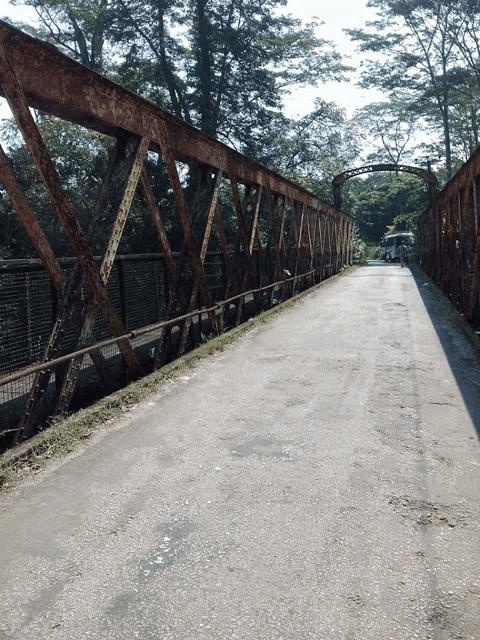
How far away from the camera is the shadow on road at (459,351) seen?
17.8ft

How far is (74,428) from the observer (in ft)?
14.6

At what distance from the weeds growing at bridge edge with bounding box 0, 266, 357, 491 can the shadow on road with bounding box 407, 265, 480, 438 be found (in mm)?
3092

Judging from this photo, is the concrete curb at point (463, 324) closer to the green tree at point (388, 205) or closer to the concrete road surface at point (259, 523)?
the concrete road surface at point (259, 523)

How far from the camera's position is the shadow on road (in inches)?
214

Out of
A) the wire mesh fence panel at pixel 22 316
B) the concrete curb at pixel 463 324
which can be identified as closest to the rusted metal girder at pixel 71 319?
the wire mesh fence panel at pixel 22 316

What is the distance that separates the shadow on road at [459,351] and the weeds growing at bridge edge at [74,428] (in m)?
3.09

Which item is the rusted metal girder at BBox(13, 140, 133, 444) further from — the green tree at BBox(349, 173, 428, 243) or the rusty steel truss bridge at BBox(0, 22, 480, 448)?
the green tree at BBox(349, 173, 428, 243)

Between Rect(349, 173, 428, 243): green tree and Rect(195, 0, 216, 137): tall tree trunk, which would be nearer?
Rect(195, 0, 216, 137): tall tree trunk

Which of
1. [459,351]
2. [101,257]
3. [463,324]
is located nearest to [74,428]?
[101,257]

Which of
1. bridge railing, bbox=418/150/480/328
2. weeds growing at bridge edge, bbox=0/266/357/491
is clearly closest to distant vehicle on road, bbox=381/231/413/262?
bridge railing, bbox=418/150/480/328

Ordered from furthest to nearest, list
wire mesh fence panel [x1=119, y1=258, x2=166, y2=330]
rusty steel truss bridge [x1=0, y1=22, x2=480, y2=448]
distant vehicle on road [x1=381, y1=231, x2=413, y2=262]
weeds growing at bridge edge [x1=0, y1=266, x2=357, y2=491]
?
distant vehicle on road [x1=381, y1=231, x2=413, y2=262]
wire mesh fence panel [x1=119, y1=258, x2=166, y2=330]
rusty steel truss bridge [x1=0, y1=22, x2=480, y2=448]
weeds growing at bridge edge [x1=0, y1=266, x2=357, y2=491]

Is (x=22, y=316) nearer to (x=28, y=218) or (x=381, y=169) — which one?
(x=28, y=218)

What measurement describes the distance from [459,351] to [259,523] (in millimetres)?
5480

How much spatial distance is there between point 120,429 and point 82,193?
53.7 feet
